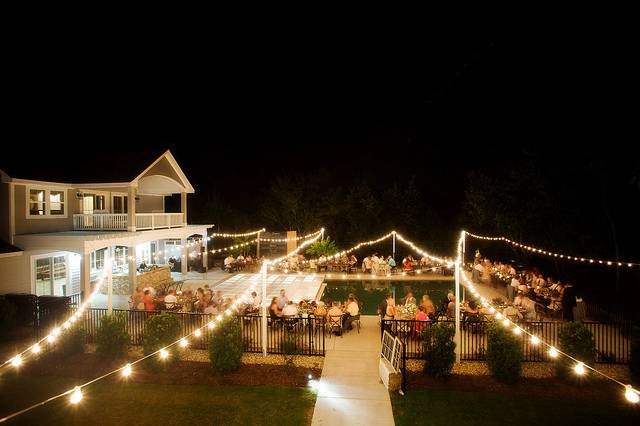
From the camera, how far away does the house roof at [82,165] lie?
15297mm

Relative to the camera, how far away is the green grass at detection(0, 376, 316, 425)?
7.23 meters

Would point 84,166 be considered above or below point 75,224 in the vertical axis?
above

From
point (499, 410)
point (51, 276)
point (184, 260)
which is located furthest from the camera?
point (184, 260)

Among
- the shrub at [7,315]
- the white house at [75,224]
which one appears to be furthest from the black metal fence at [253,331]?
the shrub at [7,315]

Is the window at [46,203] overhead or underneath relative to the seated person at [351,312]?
overhead

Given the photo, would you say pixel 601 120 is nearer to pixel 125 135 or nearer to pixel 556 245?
pixel 556 245

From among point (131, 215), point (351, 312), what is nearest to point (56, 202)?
point (131, 215)

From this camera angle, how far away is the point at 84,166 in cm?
1820

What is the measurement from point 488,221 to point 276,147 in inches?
977

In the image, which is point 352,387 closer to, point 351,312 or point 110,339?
point 351,312

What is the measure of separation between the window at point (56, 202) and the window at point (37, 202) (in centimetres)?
33

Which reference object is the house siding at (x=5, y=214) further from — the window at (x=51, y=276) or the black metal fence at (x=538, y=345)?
the black metal fence at (x=538, y=345)

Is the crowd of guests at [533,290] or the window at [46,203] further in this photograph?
the window at [46,203]

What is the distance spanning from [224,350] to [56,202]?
1232cm
